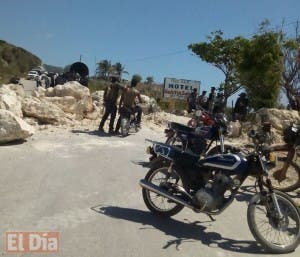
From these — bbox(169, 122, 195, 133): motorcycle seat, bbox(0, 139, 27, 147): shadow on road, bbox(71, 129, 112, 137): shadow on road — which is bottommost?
bbox(0, 139, 27, 147): shadow on road

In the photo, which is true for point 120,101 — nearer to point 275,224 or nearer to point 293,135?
point 293,135

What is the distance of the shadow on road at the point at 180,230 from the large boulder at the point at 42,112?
779cm

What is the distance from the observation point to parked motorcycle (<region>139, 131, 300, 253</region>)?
5.18m

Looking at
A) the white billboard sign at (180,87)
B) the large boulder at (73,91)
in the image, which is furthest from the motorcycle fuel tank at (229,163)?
the white billboard sign at (180,87)

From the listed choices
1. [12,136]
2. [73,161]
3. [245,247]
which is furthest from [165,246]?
[12,136]

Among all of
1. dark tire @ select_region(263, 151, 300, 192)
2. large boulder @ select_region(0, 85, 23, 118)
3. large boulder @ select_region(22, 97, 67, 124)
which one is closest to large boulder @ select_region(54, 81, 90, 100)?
large boulder @ select_region(22, 97, 67, 124)

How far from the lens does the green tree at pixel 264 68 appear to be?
66.5ft

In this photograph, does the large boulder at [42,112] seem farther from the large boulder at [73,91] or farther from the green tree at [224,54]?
the green tree at [224,54]

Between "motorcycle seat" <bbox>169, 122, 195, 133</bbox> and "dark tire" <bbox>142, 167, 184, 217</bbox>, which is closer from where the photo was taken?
"dark tire" <bbox>142, 167, 184, 217</bbox>

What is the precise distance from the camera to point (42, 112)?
529 inches

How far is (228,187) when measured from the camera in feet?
18.0

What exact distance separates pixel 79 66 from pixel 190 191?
962 inches

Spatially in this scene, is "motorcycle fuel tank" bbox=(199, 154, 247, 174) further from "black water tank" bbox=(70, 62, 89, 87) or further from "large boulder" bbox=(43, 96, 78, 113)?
"black water tank" bbox=(70, 62, 89, 87)

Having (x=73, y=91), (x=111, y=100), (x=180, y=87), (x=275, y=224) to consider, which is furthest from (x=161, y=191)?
(x=180, y=87)
